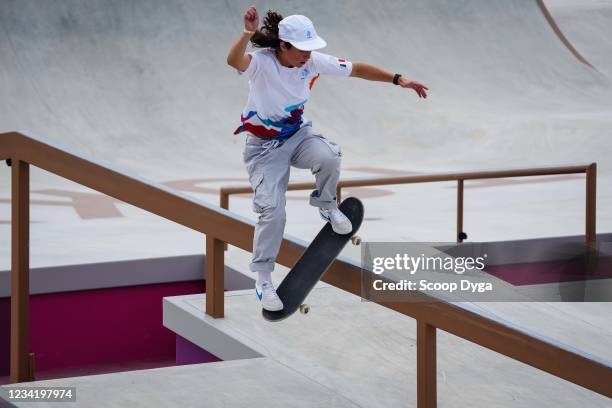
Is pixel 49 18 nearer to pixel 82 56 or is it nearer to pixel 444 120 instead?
pixel 82 56

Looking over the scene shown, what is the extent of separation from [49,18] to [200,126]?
3091mm

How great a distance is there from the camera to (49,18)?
14.2 meters

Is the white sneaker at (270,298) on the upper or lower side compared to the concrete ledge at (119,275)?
upper

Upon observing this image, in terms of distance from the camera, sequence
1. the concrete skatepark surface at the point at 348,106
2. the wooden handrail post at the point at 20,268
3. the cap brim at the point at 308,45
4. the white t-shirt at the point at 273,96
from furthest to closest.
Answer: the concrete skatepark surface at the point at 348,106, the wooden handrail post at the point at 20,268, the white t-shirt at the point at 273,96, the cap brim at the point at 308,45

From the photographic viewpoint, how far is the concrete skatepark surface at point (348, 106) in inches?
353

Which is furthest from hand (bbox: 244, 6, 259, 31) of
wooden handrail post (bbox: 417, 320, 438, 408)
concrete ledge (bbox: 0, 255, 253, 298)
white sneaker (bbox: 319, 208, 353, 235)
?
concrete ledge (bbox: 0, 255, 253, 298)

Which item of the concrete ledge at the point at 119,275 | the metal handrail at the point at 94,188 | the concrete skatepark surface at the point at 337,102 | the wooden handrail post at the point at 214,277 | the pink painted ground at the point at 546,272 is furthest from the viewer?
the concrete skatepark surface at the point at 337,102

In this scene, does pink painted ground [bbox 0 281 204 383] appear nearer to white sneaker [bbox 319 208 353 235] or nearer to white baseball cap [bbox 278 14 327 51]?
white sneaker [bbox 319 208 353 235]

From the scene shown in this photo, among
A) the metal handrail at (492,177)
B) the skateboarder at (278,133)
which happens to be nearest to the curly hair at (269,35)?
the skateboarder at (278,133)

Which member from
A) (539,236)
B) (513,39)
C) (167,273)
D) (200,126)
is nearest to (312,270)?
(167,273)

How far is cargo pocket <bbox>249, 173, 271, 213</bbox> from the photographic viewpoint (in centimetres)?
316

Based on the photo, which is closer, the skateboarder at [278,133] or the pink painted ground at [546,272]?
the skateboarder at [278,133]

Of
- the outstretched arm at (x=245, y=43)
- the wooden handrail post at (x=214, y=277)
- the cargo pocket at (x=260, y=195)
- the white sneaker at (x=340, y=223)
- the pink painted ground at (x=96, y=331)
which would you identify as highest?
the outstretched arm at (x=245, y=43)

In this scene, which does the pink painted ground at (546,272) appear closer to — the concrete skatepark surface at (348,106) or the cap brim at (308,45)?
the concrete skatepark surface at (348,106)
